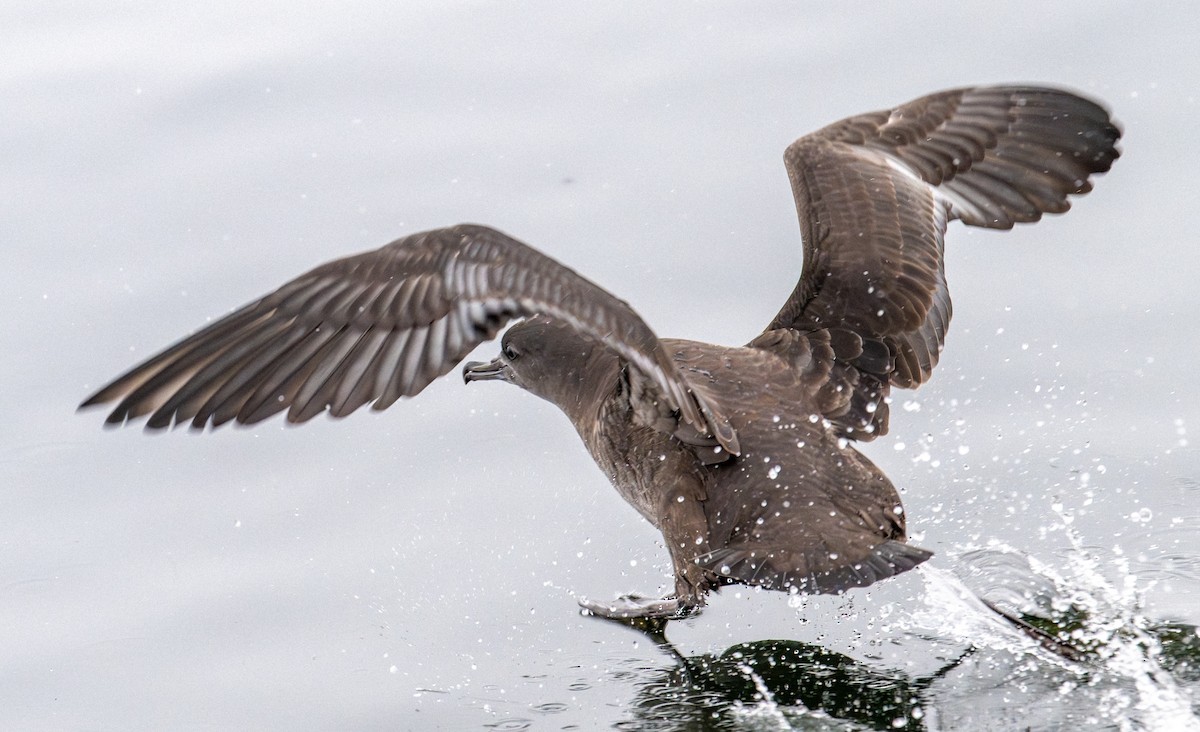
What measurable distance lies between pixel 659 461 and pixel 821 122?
3429 mm

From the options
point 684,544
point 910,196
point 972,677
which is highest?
point 910,196

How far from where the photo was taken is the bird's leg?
5.92m

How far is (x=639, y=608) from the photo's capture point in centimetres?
628

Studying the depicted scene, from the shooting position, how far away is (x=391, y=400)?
17.9 ft

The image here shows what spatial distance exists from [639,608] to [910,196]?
205 cm

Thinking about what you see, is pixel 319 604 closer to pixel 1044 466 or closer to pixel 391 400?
pixel 391 400

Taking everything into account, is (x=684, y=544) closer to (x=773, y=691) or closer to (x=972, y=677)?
(x=773, y=691)

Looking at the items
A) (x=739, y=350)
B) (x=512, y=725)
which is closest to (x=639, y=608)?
(x=512, y=725)

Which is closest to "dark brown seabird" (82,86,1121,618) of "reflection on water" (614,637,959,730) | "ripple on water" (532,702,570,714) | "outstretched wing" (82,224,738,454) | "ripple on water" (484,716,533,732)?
"outstretched wing" (82,224,738,454)

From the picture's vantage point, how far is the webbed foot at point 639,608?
623cm

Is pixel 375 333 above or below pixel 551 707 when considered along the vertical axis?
above

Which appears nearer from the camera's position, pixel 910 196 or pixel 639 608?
pixel 639 608

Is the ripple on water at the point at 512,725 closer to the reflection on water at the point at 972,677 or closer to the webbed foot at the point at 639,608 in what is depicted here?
the reflection on water at the point at 972,677

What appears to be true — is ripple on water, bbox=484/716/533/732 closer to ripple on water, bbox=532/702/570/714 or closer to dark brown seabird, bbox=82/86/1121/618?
ripple on water, bbox=532/702/570/714
